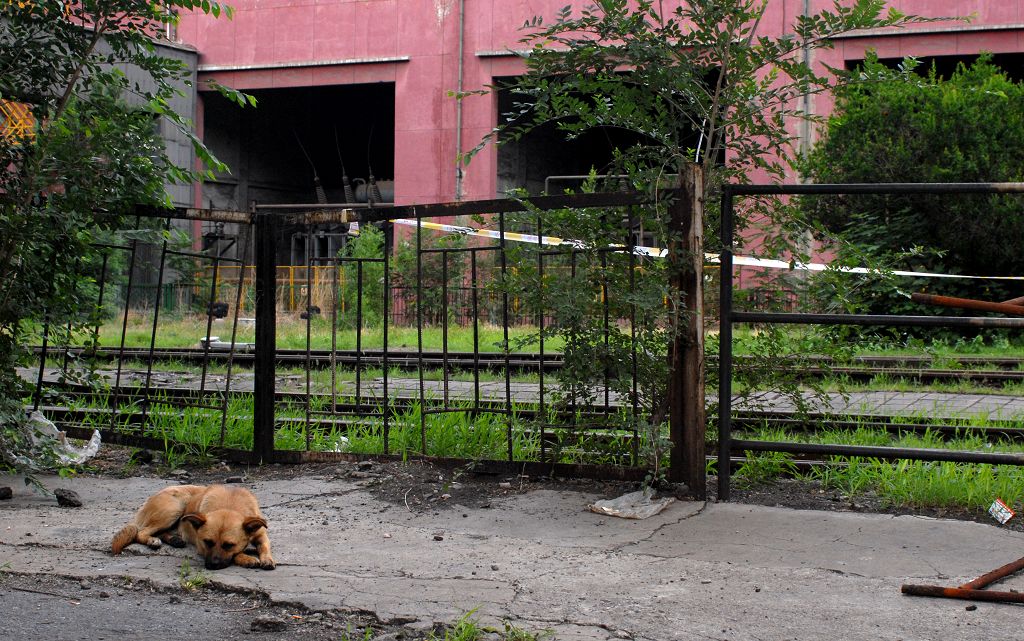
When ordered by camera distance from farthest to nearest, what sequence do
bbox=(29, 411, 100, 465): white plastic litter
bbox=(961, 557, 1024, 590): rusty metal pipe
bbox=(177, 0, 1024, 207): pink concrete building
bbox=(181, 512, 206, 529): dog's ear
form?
bbox=(177, 0, 1024, 207): pink concrete building, bbox=(29, 411, 100, 465): white plastic litter, bbox=(181, 512, 206, 529): dog's ear, bbox=(961, 557, 1024, 590): rusty metal pipe

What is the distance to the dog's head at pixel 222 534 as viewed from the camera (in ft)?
14.6

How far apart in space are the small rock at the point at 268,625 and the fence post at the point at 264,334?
3.01m

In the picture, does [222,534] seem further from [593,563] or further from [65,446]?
[65,446]

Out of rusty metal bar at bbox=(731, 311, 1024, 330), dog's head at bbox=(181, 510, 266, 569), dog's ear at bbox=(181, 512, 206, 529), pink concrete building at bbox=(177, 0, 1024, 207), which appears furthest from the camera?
pink concrete building at bbox=(177, 0, 1024, 207)

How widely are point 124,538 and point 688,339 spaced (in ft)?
9.65

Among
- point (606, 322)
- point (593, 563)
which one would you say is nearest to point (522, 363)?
point (606, 322)

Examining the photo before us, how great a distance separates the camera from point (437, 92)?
28.6 metres

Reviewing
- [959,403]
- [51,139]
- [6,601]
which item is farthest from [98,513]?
[959,403]

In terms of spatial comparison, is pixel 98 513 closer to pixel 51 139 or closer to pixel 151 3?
pixel 51 139

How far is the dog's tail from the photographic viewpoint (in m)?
4.69

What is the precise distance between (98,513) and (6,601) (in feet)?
5.17

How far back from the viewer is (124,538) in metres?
4.72

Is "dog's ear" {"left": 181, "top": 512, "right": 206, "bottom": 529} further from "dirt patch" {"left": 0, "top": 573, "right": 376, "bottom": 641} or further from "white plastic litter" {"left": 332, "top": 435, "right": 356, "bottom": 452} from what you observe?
"white plastic litter" {"left": 332, "top": 435, "right": 356, "bottom": 452}

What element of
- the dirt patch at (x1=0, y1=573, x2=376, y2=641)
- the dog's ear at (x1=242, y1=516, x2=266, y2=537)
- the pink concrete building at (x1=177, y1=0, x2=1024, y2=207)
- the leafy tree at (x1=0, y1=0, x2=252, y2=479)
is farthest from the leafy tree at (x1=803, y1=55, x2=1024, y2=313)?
the dirt patch at (x1=0, y1=573, x2=376, y2=641)
